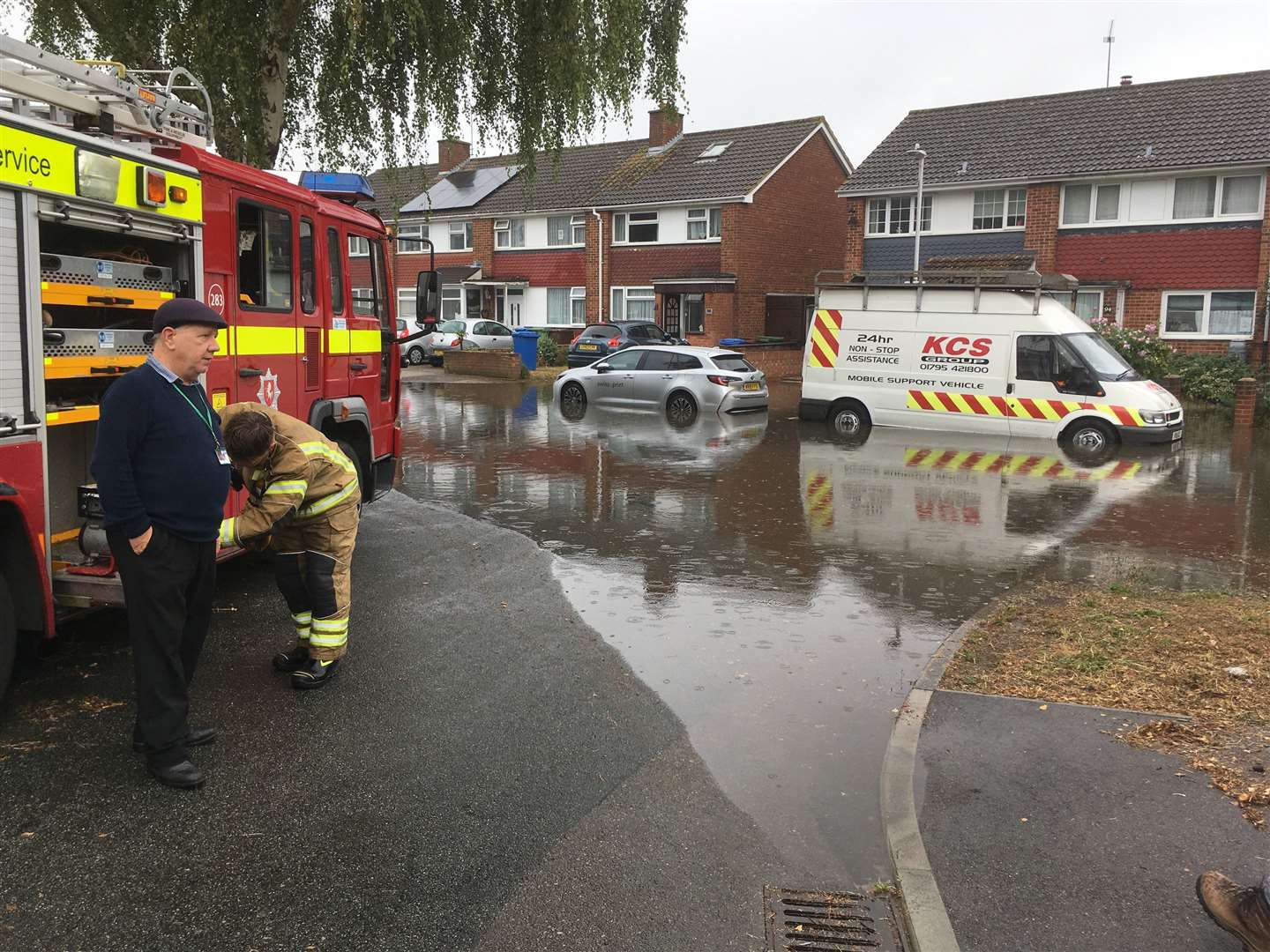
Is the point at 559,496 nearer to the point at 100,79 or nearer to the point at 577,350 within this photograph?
the point at 100,79

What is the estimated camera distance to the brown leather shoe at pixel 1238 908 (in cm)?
304

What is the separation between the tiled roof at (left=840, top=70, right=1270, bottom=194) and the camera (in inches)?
1013

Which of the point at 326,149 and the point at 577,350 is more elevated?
the point at 326,149

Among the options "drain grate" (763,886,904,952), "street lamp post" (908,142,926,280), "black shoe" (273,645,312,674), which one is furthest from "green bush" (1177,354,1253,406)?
"drain grate" (763,886,904,952)

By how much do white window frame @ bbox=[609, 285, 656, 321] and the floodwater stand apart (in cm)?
1909

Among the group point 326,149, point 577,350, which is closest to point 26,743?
point 326,149

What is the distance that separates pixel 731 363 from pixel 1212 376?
11.1 meters

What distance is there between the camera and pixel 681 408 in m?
19.6

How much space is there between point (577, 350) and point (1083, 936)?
91.7ft

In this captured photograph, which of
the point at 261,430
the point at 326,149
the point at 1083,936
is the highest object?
the point at 326,149

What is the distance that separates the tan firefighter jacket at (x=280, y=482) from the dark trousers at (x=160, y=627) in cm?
72

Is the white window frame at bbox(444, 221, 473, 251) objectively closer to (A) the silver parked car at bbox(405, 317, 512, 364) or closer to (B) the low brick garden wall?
(A) the silver parked car at bbox(405, 317, 512, 364)

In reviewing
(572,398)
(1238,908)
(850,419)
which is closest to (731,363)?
(850,419)

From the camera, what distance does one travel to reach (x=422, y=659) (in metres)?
6.01
